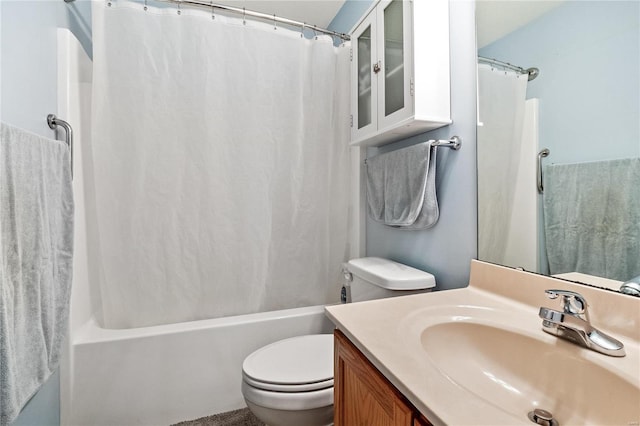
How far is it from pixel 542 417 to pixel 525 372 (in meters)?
0.09

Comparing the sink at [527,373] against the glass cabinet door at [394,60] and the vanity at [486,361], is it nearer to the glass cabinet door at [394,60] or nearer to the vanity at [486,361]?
the vanity at [486,361]

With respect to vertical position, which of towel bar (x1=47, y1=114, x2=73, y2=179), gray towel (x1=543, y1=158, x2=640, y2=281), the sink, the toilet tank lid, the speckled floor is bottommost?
the speckled floor

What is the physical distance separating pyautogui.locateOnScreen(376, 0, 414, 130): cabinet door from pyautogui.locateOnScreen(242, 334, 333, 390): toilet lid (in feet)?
3.18

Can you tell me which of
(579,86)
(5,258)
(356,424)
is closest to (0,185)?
(5,258)

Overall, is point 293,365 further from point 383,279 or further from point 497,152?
point 497,152

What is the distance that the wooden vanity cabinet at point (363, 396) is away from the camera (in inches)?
20.6

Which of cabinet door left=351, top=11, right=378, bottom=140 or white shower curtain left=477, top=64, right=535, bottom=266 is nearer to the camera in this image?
white shower curtain left=477, top=64, right=535, bottom=266

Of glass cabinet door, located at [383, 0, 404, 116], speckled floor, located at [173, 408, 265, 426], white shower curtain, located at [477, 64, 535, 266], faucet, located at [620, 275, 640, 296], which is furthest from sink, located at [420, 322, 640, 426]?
speckled floor, located at [173, 408, 265, 426]

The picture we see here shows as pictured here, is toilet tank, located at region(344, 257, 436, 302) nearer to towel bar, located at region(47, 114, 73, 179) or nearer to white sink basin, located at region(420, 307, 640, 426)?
white sink basin, located at region(420, 307, 640, 426)

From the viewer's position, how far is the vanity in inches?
19.4

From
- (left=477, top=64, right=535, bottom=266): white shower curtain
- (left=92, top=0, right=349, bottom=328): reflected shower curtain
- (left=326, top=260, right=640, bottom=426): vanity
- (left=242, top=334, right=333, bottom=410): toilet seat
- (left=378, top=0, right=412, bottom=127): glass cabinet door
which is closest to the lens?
(left=326, top=260, right=640, bottom=426): vanity

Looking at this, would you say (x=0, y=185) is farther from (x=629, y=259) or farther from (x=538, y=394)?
(x=629, y=259)

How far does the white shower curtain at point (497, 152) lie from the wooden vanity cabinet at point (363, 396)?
575 mm

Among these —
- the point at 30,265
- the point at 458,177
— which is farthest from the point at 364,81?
the point at 30,265
